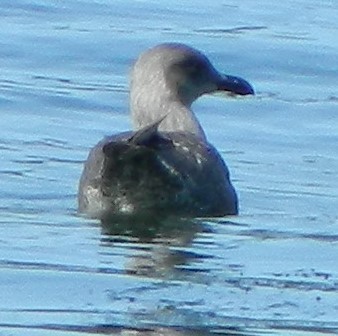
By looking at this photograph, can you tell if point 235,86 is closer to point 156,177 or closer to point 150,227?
point 156,177

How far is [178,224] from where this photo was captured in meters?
12.0

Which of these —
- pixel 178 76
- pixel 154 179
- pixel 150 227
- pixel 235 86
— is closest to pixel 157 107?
pixel 178 76

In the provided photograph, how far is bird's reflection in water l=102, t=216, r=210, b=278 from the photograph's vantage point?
10555 mm

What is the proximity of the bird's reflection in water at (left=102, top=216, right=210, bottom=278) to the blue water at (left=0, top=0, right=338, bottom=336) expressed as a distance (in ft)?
0.05

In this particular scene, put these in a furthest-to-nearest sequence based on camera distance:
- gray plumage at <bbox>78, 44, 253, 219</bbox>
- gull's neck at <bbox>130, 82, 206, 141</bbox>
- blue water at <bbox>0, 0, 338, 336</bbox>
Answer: gull's neck at <bbox>130, 82, 206, 141</bbox> < gray plumage at <bbox>78, 44, 253, 219</bbox> < blue water at <bbox>0, 0, 338, 336</bbox>

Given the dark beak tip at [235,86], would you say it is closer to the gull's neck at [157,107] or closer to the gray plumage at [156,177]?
the gull's neck at [157,107]

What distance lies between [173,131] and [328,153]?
1.44m

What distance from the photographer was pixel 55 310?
31.1ft

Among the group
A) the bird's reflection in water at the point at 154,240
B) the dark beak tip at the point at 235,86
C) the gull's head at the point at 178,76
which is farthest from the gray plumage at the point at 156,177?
the dark beak tip at the point at 235,86

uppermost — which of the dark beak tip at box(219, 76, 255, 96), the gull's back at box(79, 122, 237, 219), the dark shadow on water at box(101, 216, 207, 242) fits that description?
the dark beak tip at box(219, 76, 255, 96)

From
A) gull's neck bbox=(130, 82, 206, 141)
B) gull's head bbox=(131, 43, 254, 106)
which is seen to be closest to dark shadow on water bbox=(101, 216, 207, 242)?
gull's neck bbox=(130, 82, 206, 141)

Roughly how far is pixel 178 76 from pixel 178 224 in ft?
6.39

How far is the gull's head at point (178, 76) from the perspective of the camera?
13.7 meters

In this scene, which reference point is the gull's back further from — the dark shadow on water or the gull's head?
the gull's head
